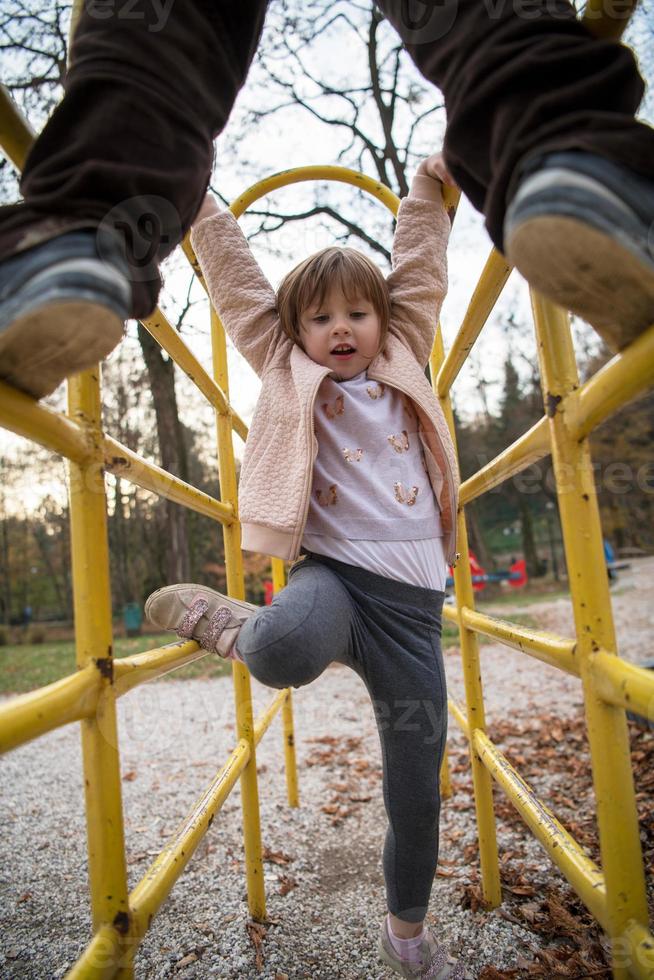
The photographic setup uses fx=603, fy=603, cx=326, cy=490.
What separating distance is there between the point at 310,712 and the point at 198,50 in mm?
3675

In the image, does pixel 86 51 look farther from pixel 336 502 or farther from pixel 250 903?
pixel 250 903

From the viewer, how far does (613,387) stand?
60 cm

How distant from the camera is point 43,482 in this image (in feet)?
43.1

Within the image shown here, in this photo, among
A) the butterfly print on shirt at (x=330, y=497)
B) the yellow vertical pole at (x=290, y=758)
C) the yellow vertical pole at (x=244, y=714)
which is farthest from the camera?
the yellow vertical pole at (x=290, y=758)

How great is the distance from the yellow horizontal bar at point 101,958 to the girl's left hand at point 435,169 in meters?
1.38

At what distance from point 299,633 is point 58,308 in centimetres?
63

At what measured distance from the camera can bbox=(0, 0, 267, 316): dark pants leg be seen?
2.15ft

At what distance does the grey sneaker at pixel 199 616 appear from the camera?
1.10 metres

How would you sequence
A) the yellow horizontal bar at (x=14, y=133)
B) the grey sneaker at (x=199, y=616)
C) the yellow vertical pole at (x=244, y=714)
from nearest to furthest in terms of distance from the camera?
the yellow horizontal bar at (x=14, y=133) < the grey sneaker at (x=199, y=616) < the yellow vertical pole at (x=244, y=714)

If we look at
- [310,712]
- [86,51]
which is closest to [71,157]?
[86,51]

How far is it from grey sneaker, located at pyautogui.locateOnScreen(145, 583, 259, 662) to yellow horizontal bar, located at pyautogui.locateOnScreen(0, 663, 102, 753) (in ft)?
1.22

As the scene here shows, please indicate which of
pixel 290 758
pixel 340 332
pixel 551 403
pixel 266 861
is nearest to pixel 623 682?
pixel 551 403

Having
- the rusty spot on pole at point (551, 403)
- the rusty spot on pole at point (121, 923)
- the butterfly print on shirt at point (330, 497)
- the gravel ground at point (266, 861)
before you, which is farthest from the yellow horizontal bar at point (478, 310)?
the gravel ground at point (266, 861)

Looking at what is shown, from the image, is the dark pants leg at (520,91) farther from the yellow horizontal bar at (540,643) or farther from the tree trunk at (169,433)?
the tree trunk at (169,433)
